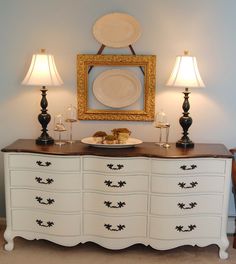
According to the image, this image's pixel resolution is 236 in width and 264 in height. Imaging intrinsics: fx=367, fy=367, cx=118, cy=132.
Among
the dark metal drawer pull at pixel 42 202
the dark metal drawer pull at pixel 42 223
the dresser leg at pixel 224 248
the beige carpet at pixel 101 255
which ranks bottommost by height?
the beige carpet at pixel 101 255

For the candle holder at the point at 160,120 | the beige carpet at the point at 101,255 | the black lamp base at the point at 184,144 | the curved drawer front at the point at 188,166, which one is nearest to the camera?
the curved drawer front at the point at 188,166

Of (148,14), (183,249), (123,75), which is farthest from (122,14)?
(183,249)

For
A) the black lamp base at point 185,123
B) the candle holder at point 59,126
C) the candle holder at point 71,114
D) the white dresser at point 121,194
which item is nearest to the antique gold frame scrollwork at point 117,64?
the candle holder at point 71,114

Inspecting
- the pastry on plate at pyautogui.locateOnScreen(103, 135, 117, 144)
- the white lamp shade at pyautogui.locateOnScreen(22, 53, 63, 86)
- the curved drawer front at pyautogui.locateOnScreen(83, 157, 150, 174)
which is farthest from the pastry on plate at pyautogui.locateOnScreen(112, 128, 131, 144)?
the white lamp shade at pyautogui.locateOnScreen(22, 53, 63, 86)

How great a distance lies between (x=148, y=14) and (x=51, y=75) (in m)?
0.94

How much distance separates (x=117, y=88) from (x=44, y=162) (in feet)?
2.91

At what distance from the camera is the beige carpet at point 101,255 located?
2.75 meters

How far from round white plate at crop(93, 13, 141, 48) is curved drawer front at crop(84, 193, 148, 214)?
123 centimetres

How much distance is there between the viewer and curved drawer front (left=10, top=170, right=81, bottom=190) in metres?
2.71

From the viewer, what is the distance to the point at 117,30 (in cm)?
301

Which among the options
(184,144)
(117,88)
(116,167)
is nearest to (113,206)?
(116,167)

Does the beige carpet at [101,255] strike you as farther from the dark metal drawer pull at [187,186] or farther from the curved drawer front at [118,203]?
the dark metal drawer pull at [187,186]

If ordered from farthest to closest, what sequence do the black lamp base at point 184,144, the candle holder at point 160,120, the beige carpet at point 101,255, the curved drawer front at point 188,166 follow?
the candle holder at point 160,120 → the black lamp base at point 184,144 → the beige carpet at point 101,255 → the curved drawer front at point 188,166

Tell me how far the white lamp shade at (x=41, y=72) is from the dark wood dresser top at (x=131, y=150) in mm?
494
